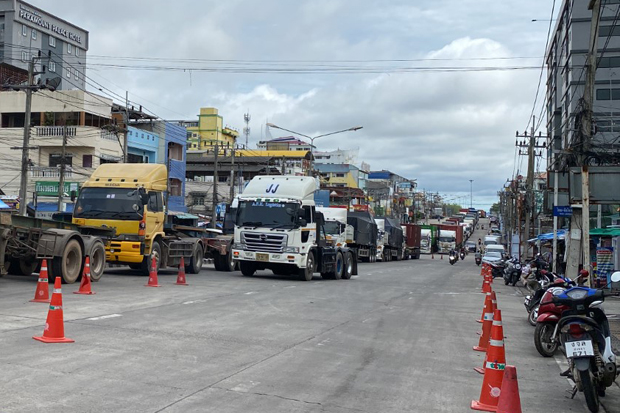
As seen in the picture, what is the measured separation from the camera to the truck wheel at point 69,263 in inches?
661

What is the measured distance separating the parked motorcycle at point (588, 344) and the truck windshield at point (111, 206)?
50.1ft

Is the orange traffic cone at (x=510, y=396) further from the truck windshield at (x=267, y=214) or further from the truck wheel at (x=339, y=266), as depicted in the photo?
the truck wheel at (x=339, y=266)

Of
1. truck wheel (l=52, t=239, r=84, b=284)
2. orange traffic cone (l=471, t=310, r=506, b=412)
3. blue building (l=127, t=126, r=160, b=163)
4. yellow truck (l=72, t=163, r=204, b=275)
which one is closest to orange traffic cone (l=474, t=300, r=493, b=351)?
orange traffic cone (l=471, t=310, r=506, b=412)

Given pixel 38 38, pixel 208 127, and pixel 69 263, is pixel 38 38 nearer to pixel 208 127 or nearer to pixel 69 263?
pixel 208 127

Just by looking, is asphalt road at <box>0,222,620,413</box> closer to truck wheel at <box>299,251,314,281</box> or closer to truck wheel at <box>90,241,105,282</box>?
truck wheel at <box>90,241,105,282</box>

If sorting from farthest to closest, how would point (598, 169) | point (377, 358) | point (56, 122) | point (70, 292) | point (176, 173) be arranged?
point (176, 173)
point (56, 122)
point (598, 169)
point (70, 292)
point (377, 358)

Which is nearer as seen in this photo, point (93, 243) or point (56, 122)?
point (93, 243)

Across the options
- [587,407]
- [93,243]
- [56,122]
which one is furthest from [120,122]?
[587,407]

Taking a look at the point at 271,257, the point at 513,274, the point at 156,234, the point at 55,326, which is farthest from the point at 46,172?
the point at 55,326

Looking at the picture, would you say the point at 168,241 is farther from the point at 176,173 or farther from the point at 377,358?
the point at 176,173

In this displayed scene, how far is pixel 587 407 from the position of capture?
7.20m

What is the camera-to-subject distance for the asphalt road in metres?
6.58

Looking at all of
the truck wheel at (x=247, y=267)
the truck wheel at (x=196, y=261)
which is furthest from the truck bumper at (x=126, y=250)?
the truck wheel at (x=247, y=267)

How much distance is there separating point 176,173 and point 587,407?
173 ft
